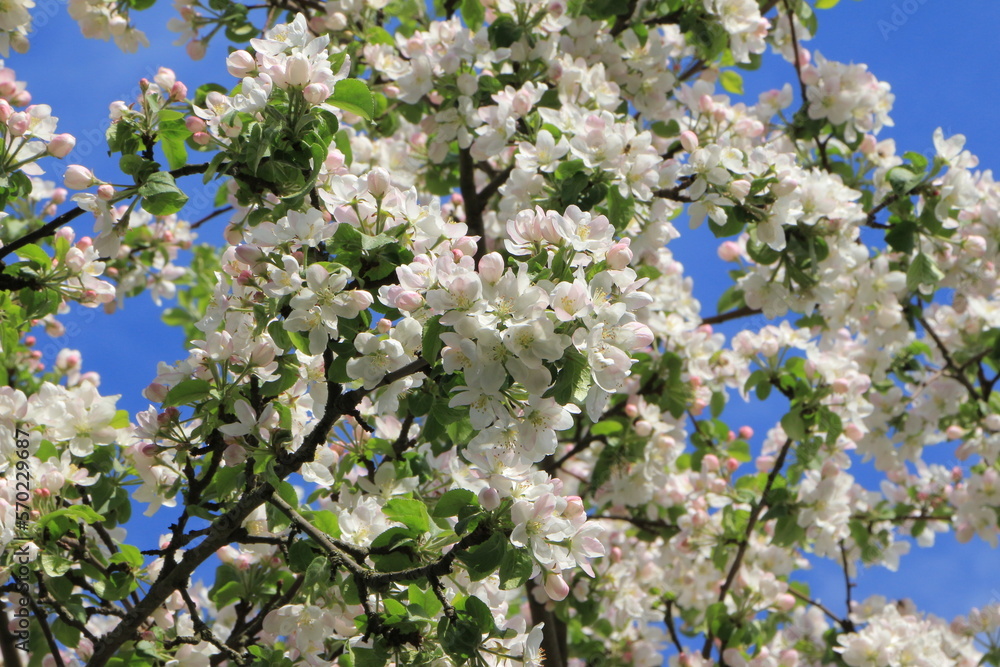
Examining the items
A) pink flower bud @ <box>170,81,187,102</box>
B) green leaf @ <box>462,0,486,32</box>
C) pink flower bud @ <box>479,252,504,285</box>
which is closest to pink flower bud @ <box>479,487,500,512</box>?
pink flower bud @ <box>479,252,504,285</box>

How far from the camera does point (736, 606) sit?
3.60 m

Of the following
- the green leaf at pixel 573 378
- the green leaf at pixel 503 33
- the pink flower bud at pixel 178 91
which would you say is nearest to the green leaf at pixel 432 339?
the green leaf at pixel 573 378

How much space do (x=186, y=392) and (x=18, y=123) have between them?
928 millimetres

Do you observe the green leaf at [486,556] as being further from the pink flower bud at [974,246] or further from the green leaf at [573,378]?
the pink flower bud at [974,246]

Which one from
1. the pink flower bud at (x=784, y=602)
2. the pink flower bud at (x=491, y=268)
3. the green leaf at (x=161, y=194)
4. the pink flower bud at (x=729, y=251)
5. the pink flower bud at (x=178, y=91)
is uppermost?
the pink flower bud at (x=729, y=251)

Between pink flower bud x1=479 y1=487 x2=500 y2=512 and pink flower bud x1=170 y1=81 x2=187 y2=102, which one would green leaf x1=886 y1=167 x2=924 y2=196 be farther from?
pink flower bud x1=170 y1=81 x2=187 y2=102

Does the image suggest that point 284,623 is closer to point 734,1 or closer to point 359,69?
point 359,69

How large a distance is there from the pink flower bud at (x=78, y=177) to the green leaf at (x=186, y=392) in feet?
1.75

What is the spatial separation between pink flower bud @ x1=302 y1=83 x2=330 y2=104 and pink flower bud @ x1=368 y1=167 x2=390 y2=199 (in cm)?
18

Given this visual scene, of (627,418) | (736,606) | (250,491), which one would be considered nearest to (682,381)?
(627,418)

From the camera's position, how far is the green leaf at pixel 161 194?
1.99 meters

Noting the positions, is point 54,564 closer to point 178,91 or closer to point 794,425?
point 178,91

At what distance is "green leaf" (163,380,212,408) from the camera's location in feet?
6.49

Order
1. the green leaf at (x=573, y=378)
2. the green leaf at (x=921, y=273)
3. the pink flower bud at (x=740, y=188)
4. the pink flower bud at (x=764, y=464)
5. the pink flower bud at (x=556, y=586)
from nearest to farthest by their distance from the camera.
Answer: the green leaf at (x=573, y=378)
the pink flower bud at (x=556, y=586)
the pink flower bud at (x=740, y=188)
the green leaf at (x=921, y=273)
the pink flower bud at (x=764, y=464)
